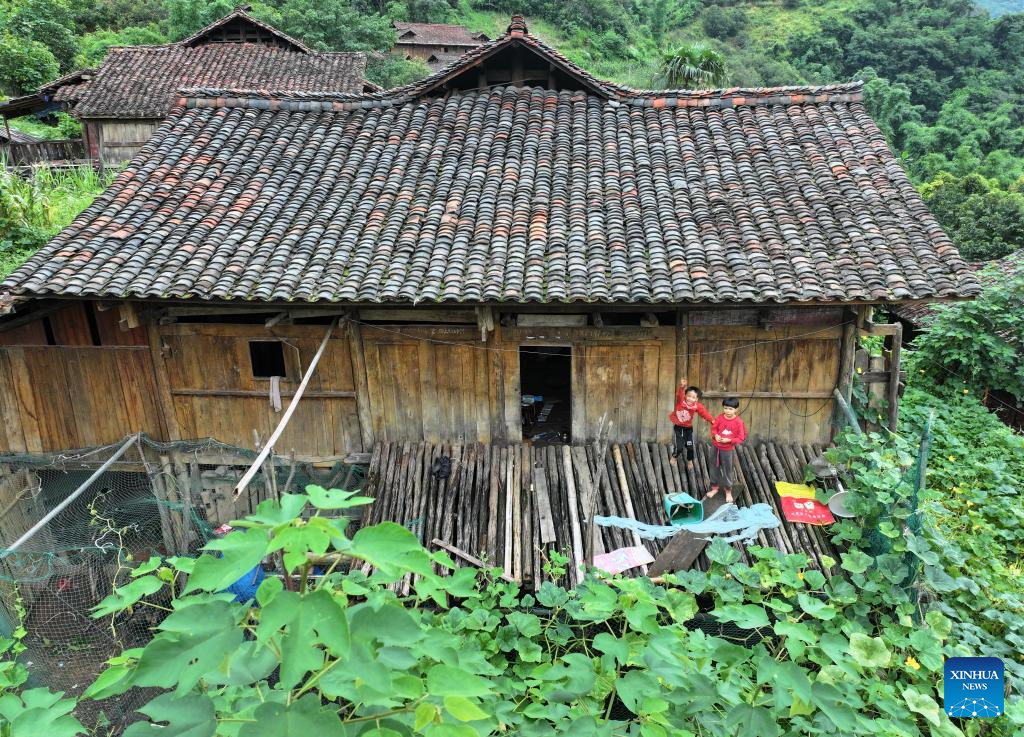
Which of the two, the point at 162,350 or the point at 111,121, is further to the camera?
the point at 111,121

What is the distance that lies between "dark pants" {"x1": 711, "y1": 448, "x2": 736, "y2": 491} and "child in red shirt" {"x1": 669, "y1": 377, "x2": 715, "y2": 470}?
42 cm

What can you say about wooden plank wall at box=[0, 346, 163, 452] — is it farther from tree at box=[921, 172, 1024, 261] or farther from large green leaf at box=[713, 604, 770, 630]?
tree at box=[921, 172, 1024, 261]

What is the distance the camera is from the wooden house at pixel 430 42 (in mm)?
47406

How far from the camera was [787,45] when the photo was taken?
58250 millimetres

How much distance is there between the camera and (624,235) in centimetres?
848

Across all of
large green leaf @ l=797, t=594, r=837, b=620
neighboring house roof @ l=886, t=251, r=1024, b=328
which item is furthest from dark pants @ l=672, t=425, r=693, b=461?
neighboring house roof @ l=886, t=251, r=1024, b=328

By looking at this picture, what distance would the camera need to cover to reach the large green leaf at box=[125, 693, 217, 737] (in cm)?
218

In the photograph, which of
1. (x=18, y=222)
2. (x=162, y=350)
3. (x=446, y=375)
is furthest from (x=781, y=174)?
(x=18, y=222)

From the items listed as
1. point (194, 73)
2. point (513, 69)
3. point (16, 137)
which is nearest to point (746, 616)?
point (513, 69)

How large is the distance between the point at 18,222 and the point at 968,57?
65755 mm

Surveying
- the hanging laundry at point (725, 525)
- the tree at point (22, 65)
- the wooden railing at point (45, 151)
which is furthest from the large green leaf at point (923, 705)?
the tree at point (22, 65)

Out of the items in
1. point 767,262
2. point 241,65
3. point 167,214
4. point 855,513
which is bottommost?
point 855,513

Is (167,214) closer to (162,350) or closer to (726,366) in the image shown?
(162,350)

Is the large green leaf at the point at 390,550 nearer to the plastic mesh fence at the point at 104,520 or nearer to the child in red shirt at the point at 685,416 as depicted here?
the child in red shirt at the point at 685,416
